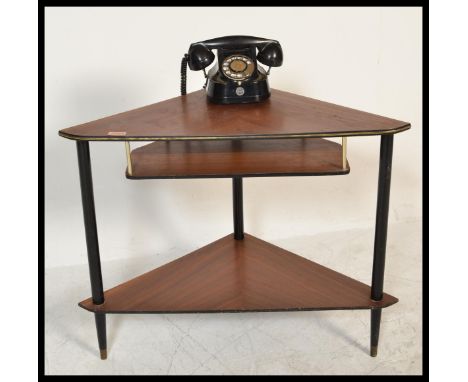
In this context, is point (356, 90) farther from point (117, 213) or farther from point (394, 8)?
point (117, 213)

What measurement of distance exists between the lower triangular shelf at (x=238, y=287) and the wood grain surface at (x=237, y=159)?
52cm

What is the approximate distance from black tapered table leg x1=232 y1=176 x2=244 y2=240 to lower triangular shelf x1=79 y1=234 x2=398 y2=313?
4.0 inches

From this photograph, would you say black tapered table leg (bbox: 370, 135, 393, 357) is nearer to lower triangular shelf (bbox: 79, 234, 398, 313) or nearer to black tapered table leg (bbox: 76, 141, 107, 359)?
lower triangular shelf (bbox: 79, 234, 398, 313)

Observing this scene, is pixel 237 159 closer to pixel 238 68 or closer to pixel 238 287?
pixel 238 68

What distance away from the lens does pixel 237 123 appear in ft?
7.24

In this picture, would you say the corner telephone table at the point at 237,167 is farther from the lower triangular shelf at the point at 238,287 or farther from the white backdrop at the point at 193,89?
the white backdrop at the point at 193,89

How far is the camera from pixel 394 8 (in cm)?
327

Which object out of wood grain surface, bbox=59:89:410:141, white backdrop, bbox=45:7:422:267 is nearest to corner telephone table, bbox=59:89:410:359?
wood grain surface, bbox=59:89:410:141

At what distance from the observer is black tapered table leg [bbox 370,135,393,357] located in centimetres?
220

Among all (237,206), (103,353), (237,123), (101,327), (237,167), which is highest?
(237,123)

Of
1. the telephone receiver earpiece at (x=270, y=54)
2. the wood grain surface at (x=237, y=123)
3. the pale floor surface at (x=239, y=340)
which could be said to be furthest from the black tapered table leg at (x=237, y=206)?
the telephone receiver earpiece at (x=270, y=54)

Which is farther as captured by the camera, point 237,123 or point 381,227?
point 381,227

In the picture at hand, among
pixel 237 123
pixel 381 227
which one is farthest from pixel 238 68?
pixel 381 227

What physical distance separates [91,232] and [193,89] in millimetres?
1089
